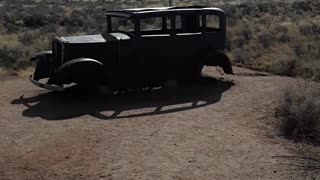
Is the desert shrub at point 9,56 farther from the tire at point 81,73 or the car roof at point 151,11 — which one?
the tire at point 81,73

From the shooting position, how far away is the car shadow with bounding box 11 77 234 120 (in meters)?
10.0

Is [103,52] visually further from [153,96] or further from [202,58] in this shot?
[202,58]

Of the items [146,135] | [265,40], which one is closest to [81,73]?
[146,135]

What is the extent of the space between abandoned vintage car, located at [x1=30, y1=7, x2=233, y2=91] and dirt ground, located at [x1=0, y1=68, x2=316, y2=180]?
1.53 ft

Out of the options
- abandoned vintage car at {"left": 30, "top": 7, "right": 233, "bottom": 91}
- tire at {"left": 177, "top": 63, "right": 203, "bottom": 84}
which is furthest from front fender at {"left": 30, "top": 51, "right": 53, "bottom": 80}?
tire at {"left": 177, "top": 63, "right": 203, "bottom": 84}

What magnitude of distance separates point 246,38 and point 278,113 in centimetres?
1350

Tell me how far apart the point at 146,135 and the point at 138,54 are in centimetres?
343

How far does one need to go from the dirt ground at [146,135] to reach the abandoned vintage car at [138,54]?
0.47 m

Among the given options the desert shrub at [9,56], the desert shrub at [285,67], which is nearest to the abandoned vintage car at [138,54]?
the desert shrub at [285,67]

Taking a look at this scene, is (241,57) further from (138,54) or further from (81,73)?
(81,73)

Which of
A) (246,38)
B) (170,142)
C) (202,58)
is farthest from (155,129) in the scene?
(246,38)

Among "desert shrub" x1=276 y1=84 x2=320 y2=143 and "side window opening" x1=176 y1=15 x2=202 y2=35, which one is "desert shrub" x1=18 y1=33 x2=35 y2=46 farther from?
"desert shrub" x1=276 y1=84 x2=320 y2=143

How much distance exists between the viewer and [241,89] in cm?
1220

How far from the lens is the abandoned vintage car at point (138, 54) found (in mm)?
10820
